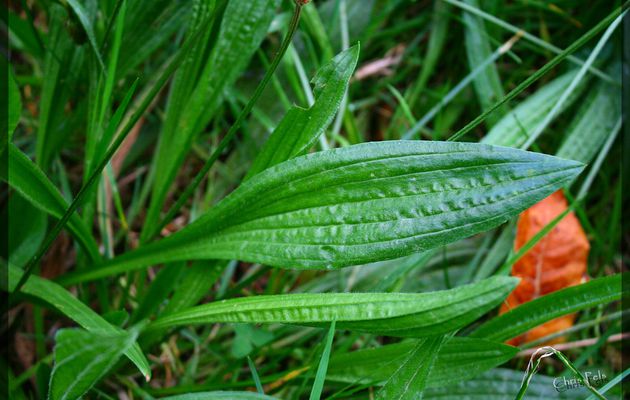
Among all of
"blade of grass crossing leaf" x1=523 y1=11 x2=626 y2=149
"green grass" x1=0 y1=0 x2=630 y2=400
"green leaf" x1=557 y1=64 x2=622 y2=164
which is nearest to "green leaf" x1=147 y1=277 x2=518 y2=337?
"green grass" x1=0 y1=0 x2=630 y2=400

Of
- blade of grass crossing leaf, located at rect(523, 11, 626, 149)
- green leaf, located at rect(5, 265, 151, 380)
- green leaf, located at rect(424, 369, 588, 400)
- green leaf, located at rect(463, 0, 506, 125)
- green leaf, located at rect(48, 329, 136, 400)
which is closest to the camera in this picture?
green leaf, located at rect(48, 329, 136, 400)

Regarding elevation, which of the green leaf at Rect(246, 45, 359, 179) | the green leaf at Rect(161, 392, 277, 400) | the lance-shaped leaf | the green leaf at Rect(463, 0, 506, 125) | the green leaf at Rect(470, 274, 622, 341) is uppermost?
the green leaf at Rect(463, 0, 506, 125)

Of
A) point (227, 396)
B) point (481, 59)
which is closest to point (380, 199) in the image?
point (227, 396)

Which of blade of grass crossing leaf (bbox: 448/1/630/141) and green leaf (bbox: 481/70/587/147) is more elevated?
green leaf (bbox: 481/70/587/147)

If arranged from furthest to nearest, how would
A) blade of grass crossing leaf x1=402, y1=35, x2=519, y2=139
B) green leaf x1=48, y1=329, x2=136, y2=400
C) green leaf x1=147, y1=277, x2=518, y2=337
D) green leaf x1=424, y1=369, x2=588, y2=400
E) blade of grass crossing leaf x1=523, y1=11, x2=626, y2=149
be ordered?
blade of grass crossing leaf x1=402, y1=35, x2=519, y2=139
blade of grass crossing leaf x1=523, y1=11, x2=626, y2=149
green leaf x1=424, y1=369, x2=588, y2=400
green leaf x1=147, y1=277, x2=518, y2=337
green leaf x1=48, y1=329, x2=136, y2=400

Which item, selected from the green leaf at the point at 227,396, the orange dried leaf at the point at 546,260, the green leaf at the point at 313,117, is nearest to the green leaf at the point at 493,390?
the orange dried leaf at the point at 546,260

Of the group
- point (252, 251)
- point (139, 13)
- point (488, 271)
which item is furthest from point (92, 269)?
point (488, 271)

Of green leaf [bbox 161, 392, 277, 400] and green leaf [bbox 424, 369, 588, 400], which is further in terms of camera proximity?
green leaf [bbox 424, 369, 588, 400]

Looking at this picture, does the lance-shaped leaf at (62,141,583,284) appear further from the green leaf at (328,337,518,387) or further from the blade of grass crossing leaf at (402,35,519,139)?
the blade of grass crossing leaf at (402,35,519,139)
